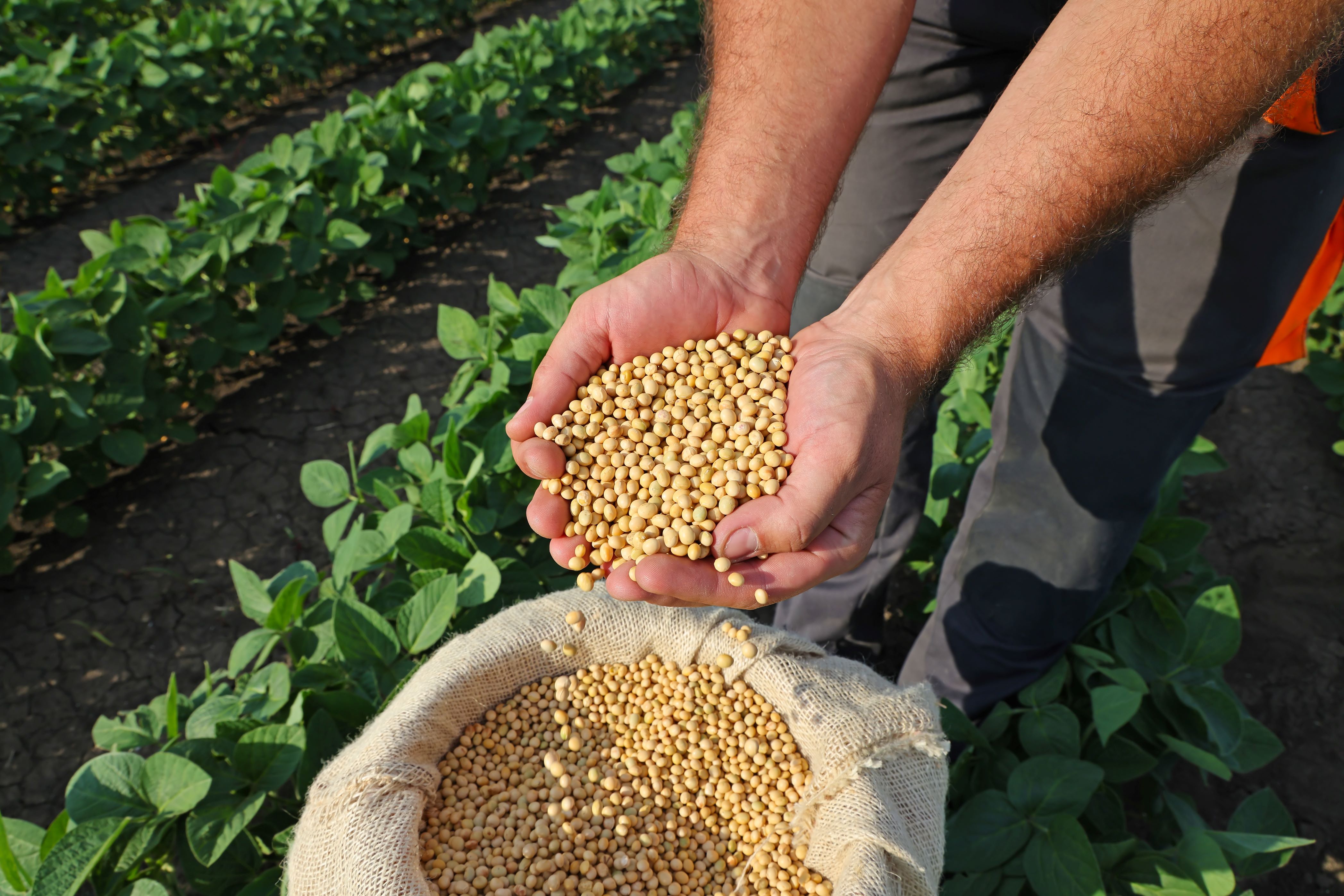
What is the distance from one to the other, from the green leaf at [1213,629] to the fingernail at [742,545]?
1444 mm

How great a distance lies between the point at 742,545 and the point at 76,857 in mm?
1369

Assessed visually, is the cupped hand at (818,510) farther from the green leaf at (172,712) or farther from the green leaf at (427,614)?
the green leaf at (172,712)

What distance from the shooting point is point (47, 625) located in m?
3.08

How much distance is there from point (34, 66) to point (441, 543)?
17.3ft

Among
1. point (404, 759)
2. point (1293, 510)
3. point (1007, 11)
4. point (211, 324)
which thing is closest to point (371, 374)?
point (211, 324)

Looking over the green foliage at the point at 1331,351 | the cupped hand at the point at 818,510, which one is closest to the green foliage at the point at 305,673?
the cupped hand at the point at 818,510

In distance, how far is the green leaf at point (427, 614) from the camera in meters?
1.86

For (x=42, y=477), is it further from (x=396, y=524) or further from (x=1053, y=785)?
(x=1053, y=785)

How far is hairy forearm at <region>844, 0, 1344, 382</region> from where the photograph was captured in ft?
4.02

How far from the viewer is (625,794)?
5.46ft

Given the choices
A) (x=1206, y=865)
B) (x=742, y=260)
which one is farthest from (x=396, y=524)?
(x=1206, y=865)

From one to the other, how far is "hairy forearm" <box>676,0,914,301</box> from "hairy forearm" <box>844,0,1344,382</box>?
31 cm

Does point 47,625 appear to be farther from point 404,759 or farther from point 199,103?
point 199,103

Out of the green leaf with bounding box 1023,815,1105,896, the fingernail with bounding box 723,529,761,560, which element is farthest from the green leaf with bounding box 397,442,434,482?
the green leaf with bounding box 1023,815,1105,896
